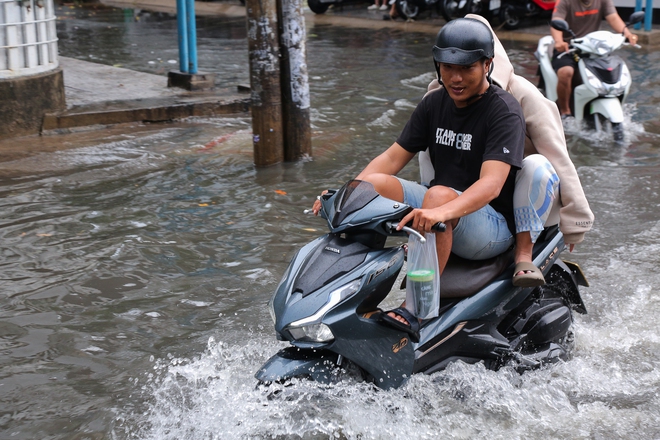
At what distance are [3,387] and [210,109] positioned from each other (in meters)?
6.00

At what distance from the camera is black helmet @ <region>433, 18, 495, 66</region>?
3.37 metres

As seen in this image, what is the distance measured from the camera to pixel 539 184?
3572 millimetres

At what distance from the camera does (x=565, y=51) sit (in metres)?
8.79

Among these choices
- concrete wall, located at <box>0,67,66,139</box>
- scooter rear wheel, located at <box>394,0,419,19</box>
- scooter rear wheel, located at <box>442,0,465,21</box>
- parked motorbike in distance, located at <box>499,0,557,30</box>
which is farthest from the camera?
scooter rear wheel, located at <box>394,0,419,19</box>

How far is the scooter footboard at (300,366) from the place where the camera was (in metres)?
3.16

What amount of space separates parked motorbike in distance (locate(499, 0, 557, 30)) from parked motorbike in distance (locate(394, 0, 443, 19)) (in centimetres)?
173

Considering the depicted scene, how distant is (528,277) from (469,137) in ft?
2.16

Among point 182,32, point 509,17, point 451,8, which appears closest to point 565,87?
point 182,32

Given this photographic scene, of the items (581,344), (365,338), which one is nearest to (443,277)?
(365,338)

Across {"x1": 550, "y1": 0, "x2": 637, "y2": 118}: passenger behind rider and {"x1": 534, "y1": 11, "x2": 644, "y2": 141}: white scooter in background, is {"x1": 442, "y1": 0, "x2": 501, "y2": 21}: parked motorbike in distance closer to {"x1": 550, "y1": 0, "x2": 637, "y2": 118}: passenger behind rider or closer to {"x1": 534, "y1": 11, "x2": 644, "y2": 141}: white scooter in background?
{"x1": 550, "y1": 0, "x2": 637, "y2": 118}: passenger behind rider

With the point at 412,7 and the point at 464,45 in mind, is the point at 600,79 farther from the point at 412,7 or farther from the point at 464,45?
the point at 412,7

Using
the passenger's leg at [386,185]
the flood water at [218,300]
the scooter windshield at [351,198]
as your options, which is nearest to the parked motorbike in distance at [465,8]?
the flood water at [218,300]

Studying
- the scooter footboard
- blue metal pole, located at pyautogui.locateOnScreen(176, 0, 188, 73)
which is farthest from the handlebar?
blue metal pole, located at pyautogui.locateOnScreen(176, 0, 188, 73)

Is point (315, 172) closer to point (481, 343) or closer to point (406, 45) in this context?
point (481, 343)
